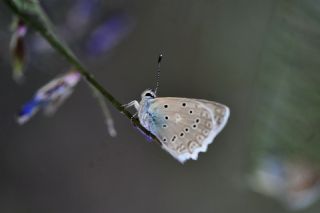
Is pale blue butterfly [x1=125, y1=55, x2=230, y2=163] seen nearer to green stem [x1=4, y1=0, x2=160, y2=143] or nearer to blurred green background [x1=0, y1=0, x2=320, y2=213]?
green stem [x1=4, y1=0, x2=160, y2=143]

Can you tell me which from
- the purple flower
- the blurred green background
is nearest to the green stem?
the purple flower

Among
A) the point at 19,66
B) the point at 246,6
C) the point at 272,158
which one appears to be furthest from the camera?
the point at 246,6

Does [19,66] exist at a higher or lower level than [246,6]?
higher

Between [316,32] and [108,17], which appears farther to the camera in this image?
[108,17]

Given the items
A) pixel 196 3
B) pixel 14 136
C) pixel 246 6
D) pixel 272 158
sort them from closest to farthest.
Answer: pixel 272 158, pixel 196 3, pixel 246 6, pixel 14 136

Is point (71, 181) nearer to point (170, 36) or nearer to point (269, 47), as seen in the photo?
point (170, 36)

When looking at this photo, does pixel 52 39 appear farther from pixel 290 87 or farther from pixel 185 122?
pixel 290 87

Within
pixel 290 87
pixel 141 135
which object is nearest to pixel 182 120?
pixel 290 87

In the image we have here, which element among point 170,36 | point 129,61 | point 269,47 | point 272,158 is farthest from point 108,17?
point 129,61
